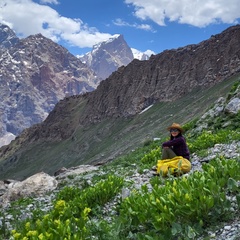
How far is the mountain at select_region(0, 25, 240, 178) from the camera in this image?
105 m

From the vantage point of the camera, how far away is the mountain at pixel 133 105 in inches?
4131

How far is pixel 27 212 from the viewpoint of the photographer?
1164 centimetres

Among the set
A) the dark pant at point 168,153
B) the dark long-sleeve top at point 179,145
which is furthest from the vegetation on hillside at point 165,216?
the dark long-sleeve top at point 179,145

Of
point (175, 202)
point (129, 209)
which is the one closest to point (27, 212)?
point (129, 209)

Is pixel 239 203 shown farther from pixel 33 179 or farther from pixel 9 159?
pixel 9 159

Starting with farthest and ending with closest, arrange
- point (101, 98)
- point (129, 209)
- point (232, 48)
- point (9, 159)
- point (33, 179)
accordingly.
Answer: point (9, 159) < point (101, 98) < point (232, 48) < point (33, 179) < point (129, 209)

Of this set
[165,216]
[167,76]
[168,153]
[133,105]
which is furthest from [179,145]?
[133,105]

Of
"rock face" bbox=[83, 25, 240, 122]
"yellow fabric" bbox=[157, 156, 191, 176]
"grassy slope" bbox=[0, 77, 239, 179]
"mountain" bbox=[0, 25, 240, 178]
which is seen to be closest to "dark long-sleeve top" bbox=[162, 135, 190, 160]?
"yellow fabric" bbox=[157, 156, 191, 176]

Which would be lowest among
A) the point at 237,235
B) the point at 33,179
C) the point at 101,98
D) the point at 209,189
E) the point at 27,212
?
the point at 237,235

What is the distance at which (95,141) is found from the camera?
449 ft

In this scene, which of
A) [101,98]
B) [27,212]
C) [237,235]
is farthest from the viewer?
[101,98]

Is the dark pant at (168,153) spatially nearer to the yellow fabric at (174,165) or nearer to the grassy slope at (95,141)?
the yellow fabric at (174,165)

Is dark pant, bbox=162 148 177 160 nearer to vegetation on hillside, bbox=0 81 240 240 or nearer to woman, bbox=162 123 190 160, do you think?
woman, bbox=162 123 190 160

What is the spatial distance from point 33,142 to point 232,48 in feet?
417
